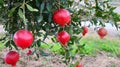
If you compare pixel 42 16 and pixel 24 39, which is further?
pixel 42 16

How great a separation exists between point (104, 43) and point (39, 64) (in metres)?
1.45

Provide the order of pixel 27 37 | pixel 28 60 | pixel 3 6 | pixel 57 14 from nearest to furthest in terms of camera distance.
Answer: pixel 27 37 → pixel 57 14 → pixel 3 6 → pixel 28 60

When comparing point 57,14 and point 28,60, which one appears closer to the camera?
point 57,14

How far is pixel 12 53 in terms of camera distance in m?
1.53

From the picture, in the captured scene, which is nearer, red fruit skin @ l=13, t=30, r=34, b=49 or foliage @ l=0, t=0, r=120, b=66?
red fruit skin @ l=13, t=30, r=34, b=49

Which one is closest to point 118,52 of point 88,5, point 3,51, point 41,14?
point 3,51

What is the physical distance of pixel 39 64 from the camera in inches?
160

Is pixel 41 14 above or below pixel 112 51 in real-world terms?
above

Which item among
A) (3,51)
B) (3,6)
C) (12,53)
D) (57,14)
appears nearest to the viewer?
(57,14)

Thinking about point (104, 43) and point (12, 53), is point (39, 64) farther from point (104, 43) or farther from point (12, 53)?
point (12, 53)

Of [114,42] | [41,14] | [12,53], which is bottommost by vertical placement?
[114,42]

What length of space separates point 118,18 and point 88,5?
0.50 m

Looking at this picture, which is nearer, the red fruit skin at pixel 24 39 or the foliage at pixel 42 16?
the red fruit skin at pixel 24 39

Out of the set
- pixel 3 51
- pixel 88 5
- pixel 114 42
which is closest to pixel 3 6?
pixel 88 5
